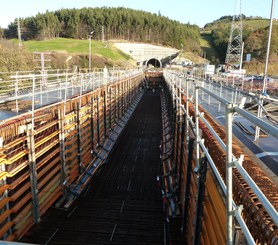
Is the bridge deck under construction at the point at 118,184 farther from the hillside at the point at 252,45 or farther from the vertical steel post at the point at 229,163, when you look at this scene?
the hillside at the point at 252,45

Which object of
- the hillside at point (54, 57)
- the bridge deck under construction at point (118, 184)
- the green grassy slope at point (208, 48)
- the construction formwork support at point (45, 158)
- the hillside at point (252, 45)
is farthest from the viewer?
the green grassy slope at point (208, 48)

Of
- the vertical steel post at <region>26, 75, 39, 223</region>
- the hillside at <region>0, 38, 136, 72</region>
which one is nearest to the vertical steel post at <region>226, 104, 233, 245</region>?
the vertical steel post at <region>26, 75, 39, 223</region>

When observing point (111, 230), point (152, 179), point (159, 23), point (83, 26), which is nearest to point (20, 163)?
point (111, 230)

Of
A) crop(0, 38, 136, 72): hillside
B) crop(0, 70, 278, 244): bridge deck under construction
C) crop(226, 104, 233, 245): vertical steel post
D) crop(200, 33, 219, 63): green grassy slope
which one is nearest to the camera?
crop(226, 104, 233, 245): vertical steel post

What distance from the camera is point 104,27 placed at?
363 feet

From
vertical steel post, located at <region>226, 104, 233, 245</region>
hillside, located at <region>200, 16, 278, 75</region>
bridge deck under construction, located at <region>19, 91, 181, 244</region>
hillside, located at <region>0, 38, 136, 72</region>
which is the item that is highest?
hillside, located at <region>200, 16, 278, 75</region>

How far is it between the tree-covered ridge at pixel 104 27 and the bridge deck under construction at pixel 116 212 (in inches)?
3679

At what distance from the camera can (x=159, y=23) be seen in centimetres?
12331

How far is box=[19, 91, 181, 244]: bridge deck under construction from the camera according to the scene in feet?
20.4

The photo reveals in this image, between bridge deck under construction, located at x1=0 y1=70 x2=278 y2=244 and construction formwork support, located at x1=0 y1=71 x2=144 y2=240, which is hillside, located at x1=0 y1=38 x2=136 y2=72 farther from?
bridge deck under construction, located at x1=0 y1=70 x2=278 y2=244

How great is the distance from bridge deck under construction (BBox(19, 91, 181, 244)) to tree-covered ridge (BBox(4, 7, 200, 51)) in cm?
9344

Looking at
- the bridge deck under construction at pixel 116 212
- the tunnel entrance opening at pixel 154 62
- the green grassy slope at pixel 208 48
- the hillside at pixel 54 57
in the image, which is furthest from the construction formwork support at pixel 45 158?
the green grassy slope at pixel 208 48

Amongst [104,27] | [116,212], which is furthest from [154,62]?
[116,212]

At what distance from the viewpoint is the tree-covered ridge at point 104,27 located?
104 m
